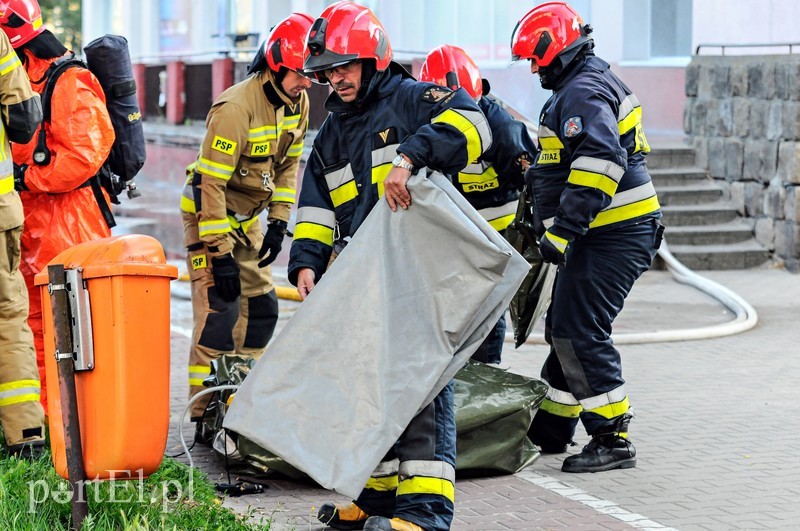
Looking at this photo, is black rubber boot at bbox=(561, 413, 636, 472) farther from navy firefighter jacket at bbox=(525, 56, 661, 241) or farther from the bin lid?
the bin lid

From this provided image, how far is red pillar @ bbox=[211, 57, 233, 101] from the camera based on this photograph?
19.1m

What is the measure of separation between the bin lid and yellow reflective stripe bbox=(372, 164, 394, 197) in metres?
0.81

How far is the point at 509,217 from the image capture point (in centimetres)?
648

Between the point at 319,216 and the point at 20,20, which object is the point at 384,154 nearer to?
the point at 319,216

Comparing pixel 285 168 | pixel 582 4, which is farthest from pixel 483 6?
pixel 285 168

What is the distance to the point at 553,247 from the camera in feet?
17.9

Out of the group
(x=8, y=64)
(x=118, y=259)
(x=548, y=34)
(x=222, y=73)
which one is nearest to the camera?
(x=118, y=259)

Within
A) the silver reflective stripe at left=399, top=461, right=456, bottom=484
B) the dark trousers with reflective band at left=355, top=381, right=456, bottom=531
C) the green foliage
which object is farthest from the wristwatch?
the green foliage

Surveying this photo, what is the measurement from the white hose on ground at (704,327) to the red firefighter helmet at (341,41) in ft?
14.9

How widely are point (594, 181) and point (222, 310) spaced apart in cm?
211

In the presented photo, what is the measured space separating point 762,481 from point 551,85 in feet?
6.59

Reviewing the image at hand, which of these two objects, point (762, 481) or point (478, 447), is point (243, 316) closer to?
point (478, 447)

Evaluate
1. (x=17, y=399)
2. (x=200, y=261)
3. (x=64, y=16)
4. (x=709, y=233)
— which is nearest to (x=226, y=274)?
(x=200, y=261)

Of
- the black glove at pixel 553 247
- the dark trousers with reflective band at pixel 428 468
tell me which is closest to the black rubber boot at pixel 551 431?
the black glove at pixel 553 247
